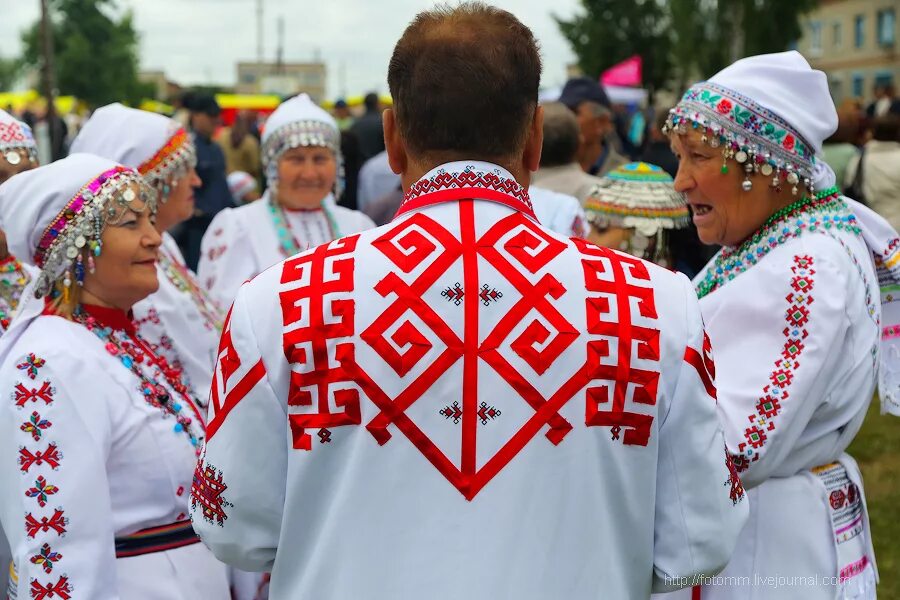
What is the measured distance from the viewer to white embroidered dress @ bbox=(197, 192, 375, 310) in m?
4.93

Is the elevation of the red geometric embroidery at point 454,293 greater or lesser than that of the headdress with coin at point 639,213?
greater

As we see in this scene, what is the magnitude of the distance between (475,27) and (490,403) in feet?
Result: 2.04

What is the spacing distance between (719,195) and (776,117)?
0.84 ft

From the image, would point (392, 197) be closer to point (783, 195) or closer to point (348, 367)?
point (783, 195)

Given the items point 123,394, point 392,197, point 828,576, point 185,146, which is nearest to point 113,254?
point 123,394

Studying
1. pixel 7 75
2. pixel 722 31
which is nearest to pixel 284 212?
pixel 722 31

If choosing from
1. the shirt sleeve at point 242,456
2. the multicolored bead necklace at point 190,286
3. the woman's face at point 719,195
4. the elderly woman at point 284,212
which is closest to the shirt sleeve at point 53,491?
the shirt sleeve at point 242,456

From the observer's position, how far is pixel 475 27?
5.48ft

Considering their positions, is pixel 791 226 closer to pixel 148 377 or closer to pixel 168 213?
pixel 148 377

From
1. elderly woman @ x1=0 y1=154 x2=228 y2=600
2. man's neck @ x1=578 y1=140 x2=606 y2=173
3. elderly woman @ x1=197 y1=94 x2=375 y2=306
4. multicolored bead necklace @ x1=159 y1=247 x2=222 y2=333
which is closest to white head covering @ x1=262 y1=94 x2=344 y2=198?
elderly woman @ x1=197 y1=94 x2=375 y2=306

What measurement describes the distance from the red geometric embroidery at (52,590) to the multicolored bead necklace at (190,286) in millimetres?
1708

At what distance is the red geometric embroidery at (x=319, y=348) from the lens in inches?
65.0

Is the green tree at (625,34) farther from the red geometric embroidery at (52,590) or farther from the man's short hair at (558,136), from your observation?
the red geometric embroidery at (52,590)

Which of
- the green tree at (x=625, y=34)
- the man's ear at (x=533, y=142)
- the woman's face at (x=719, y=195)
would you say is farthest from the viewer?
the green tree at (x=625, y=34)
